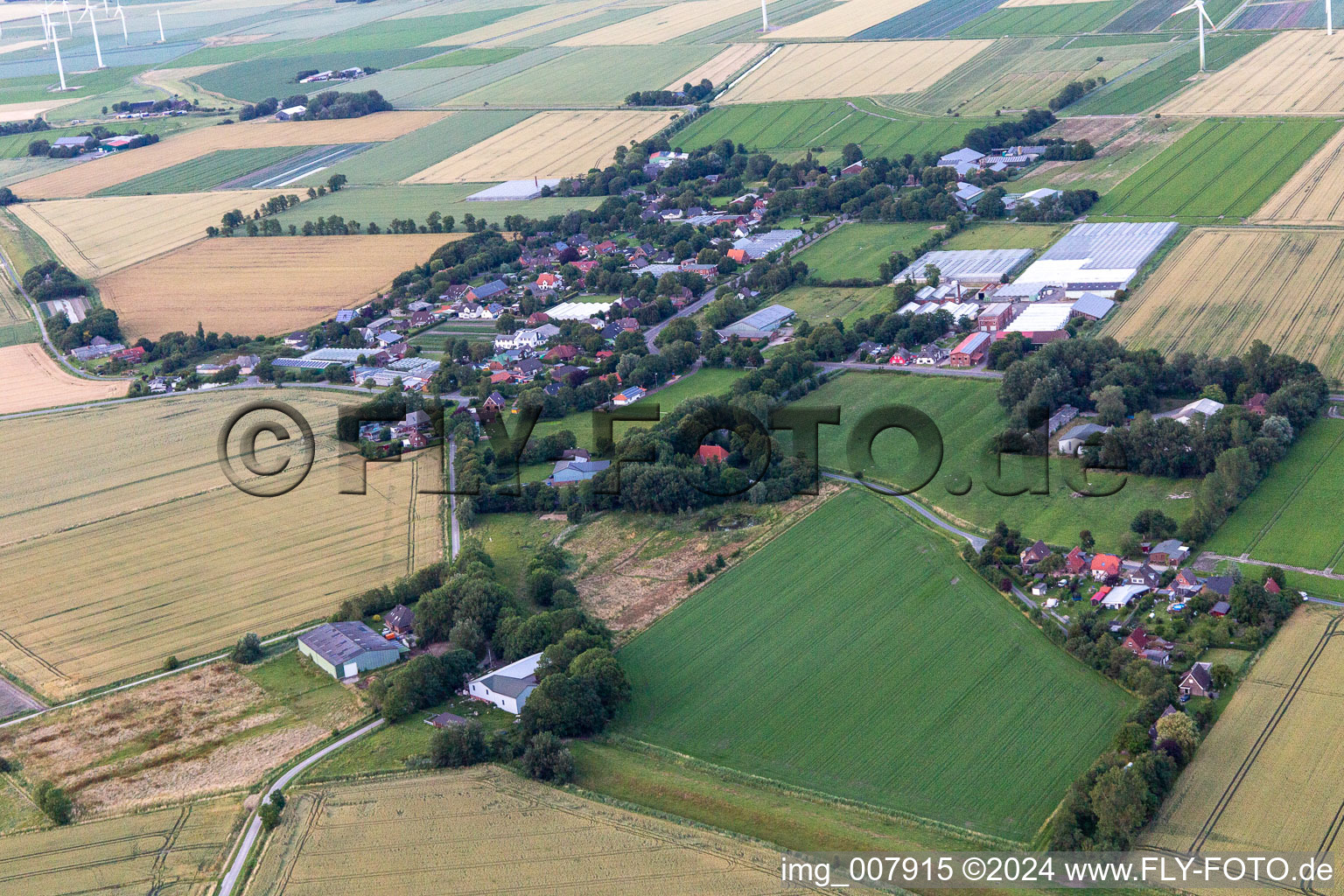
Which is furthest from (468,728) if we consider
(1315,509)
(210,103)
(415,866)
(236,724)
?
(210,103)

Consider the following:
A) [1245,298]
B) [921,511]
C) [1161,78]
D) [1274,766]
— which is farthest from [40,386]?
[1161,78]

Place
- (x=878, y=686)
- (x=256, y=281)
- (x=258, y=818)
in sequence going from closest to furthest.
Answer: (x=258, y=818) → (x=878, y=686) → (x=256, y=281)

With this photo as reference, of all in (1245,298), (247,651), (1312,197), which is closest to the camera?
(247,651)

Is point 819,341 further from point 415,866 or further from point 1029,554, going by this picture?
point 415,866

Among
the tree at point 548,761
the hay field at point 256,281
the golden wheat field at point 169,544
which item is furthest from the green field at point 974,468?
the hay field at point 256,281

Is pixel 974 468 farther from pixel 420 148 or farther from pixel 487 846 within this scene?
pixel 420 148

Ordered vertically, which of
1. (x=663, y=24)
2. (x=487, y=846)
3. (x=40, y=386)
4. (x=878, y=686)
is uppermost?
(x=663, y=24)
